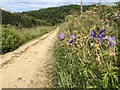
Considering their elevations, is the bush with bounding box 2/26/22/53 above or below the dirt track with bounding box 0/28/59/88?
below

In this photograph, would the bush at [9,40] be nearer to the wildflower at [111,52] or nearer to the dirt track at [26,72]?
the dirt track at [26,72]

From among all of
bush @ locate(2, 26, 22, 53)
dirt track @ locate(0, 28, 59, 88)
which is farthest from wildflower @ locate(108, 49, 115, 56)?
bush @ locate(2, 26, 22, 53)

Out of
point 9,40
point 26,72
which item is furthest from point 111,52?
point 9,40

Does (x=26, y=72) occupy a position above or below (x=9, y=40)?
above

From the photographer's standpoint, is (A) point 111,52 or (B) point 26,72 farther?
(B) point 26,72

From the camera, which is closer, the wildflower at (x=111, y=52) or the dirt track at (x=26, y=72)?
the wildflower at (x=111, y=52)

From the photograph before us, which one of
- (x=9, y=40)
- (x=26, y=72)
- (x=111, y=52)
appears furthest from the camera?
(x=9, y=40)

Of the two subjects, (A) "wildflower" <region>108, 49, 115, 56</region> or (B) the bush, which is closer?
(A) "wildflower" <region>108, 49, 115, 56</region>

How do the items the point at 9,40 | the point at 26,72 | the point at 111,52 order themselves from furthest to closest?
the point at 9,40
the point at 26,72
the point at 111,52

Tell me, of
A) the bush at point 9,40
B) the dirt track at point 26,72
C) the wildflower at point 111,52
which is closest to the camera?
the wildflower at point 111,52

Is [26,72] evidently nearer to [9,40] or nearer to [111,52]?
[111,52]

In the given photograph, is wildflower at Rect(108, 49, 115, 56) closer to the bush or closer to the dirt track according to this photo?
the dirt track

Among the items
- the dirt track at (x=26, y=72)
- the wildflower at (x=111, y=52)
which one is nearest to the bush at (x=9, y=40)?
the dirt track at (x=26, y=72)

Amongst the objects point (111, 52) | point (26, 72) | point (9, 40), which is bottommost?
point (9, 40)
